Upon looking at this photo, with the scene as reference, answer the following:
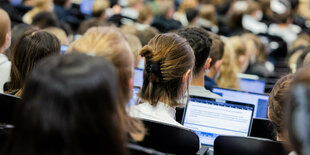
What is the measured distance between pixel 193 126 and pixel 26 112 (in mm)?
1515

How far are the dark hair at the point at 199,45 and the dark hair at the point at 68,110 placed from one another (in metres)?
1.84

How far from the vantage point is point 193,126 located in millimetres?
2537

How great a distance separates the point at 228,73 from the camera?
388cm

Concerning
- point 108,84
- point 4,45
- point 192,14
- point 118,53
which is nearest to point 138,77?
point 4,45

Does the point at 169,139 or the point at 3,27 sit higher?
the point at 3,27

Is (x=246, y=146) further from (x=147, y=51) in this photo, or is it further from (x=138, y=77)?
(x=138, y=77)

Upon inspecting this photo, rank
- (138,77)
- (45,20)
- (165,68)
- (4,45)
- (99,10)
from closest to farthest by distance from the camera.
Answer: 1. (165,68)
2. (4,45)
3. (138,77)
4. (45,20)
5. (99,10)

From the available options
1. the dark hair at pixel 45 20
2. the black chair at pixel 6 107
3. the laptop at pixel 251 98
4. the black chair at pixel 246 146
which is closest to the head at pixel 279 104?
the black chair at pixel 246 146

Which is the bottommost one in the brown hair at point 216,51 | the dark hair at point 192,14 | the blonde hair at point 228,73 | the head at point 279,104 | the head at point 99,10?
the head at point 279,104

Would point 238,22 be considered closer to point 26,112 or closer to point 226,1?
point 226,1

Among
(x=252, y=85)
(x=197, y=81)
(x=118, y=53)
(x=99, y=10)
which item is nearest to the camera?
(x=118, y=53)

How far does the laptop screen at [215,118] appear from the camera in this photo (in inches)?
97.0

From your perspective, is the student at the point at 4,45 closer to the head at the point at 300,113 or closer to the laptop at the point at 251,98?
the laptop at the point at 251,98

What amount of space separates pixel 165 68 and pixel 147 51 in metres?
0.12
